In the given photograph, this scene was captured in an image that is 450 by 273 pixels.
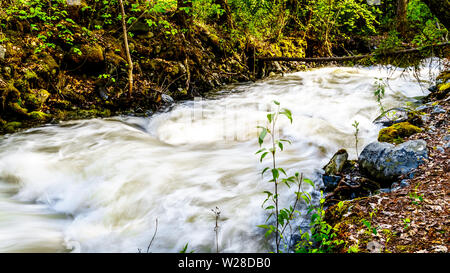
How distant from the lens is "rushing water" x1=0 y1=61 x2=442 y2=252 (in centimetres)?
344

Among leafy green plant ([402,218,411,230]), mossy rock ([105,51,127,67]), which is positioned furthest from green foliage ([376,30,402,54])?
mossy rock ([105,51,127,67])

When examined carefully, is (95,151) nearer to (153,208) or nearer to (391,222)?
(153,208)

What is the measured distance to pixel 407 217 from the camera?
2541mm

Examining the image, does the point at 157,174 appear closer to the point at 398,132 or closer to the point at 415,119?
the point at 398,132

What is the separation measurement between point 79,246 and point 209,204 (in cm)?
173

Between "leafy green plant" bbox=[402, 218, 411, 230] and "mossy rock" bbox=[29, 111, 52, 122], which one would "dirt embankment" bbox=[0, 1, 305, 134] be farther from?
"leafy green plant" bbox=[402, 218, 411, 230]

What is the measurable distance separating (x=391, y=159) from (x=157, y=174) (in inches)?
141

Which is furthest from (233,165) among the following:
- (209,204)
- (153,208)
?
(153,208)

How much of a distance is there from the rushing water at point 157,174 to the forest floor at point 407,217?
41.9 inches

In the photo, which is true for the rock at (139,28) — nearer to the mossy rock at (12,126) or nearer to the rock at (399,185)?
the mossy rock at (12,126)

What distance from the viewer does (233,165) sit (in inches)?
203

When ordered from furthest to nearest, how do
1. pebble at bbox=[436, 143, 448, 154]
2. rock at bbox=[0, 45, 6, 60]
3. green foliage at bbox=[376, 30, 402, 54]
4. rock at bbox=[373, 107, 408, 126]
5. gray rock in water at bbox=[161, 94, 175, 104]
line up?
gray rock in water at bbox=[161, 94, 175, 104]
rock at bbox=[0, 45, 6, 60]
rock at bbox=[373, 107, 408, 126]
green foliage at bbox=[376, 30, 402, 54]
pebble at bbox=[436, 143, 448, 154]

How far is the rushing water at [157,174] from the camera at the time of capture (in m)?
3.44

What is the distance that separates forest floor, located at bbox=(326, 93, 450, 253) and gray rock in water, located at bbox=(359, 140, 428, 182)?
11 centimetres
